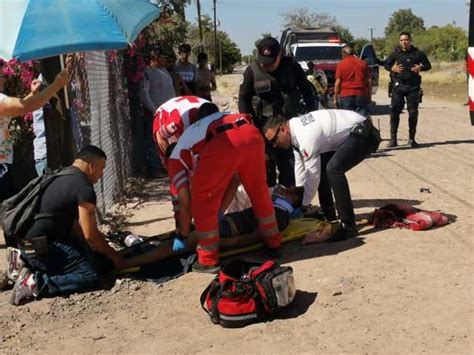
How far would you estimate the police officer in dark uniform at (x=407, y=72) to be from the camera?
11.2 m

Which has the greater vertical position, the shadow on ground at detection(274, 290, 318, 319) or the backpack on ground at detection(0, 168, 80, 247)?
the backpack on ground at detection(0, 168, 80, 247)

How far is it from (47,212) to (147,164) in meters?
5.18

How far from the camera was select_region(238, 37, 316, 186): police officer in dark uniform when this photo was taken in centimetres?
652

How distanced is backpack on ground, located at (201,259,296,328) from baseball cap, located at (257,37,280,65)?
108 inches

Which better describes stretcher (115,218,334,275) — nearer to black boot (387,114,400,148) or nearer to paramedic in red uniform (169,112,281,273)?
paramedic in red uniform (169,112,281,273)

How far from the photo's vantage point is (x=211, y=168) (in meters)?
4.90

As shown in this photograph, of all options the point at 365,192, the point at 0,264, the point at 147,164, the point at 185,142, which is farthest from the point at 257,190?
the point at 147,164

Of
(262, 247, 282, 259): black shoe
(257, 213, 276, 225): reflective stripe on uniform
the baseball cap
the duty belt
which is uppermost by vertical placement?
the baseball cap

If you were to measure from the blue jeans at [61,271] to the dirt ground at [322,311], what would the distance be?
0.09 metres

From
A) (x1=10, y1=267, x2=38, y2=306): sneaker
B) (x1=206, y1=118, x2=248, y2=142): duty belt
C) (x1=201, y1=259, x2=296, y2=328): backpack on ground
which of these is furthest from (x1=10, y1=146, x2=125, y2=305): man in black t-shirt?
(x1=201, y1=259, x2=296, y2=328): backpack on ground

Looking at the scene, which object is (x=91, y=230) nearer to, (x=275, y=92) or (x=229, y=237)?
(x=229, y=237)

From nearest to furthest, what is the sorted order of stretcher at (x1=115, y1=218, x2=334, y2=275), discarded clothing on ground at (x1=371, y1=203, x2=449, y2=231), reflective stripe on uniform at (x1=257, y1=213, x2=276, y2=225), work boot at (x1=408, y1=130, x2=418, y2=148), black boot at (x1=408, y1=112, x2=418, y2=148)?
reflective stripe on uniform at (x1=257, y1=213, x2=276, y2=225) → stretcher at (x1=115, y1=218, x2=334, y2=275) → discarded clothing on ground at (x1=371, y1=203, x2=449, y2=231) → black boot at (x1=408, y1=112, x2=418, y2=148) → work boot at (x1=408, y1=130, x2=418, y2=148)

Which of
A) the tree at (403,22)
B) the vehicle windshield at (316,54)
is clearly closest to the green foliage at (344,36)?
the vehicle windshield at (316,54)

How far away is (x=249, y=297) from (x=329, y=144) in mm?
2091
